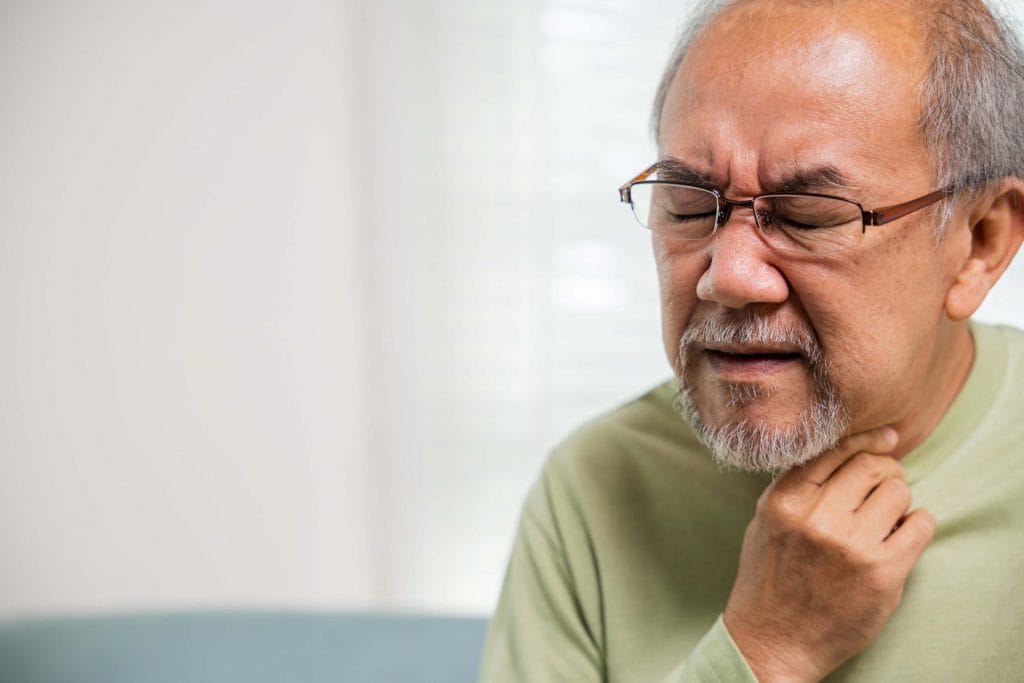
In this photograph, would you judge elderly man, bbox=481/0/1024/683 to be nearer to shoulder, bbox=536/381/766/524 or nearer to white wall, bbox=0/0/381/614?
shoulder, bbox=536/381/766/524

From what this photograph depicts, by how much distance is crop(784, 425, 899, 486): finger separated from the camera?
3.97 feet

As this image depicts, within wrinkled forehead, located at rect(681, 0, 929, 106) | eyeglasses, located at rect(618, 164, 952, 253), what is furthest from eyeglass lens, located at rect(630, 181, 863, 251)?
wrinkled forehead, located at rect(681, 0, 929, 106)

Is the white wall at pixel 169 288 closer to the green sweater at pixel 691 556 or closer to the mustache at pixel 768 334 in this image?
the green sweater at pixel 691 556

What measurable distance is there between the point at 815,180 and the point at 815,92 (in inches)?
3.7

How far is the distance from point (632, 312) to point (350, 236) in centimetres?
84

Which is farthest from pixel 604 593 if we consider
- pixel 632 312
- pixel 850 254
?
pixel 632 312

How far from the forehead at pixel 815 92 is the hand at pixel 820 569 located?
371 millimetres

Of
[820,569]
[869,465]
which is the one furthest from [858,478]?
[820,569]

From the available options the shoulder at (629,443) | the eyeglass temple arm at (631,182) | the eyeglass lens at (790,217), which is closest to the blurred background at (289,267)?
the shoulder at (629,443)

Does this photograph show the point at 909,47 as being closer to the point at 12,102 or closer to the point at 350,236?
the point at 350,236

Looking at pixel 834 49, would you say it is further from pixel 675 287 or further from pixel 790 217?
pixel 675 287

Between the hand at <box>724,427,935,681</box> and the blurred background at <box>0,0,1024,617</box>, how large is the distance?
1.67 meters

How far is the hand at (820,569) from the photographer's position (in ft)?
3.76

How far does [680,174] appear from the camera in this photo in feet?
3.91
